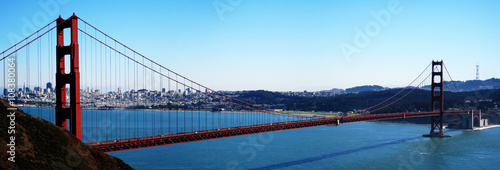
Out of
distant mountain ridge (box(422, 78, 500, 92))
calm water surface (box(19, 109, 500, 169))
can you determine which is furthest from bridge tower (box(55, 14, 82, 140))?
distant mountain ridge (box(422, 78, 500, 92))

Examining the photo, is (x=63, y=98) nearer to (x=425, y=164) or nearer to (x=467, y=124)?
(x=425, y=164)

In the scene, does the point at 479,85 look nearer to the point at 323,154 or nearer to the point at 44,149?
the point at 323,154

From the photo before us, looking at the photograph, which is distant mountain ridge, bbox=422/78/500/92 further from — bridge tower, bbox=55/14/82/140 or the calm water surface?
bridge tower, bbox=55/14/82/140

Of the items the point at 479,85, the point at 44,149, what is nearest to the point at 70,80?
the point at 44,149

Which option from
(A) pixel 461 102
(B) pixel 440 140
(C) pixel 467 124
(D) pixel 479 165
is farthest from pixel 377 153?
(A) pixel 461 102

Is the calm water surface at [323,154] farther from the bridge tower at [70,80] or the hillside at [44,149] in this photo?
the hillside at [44,149]

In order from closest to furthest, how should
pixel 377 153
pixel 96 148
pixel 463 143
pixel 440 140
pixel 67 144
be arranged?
pixel 67 144
pixel 96 148
pixel 377 153
pixel 463 143
pixel 440 140

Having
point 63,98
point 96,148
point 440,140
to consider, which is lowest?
point 440,140
